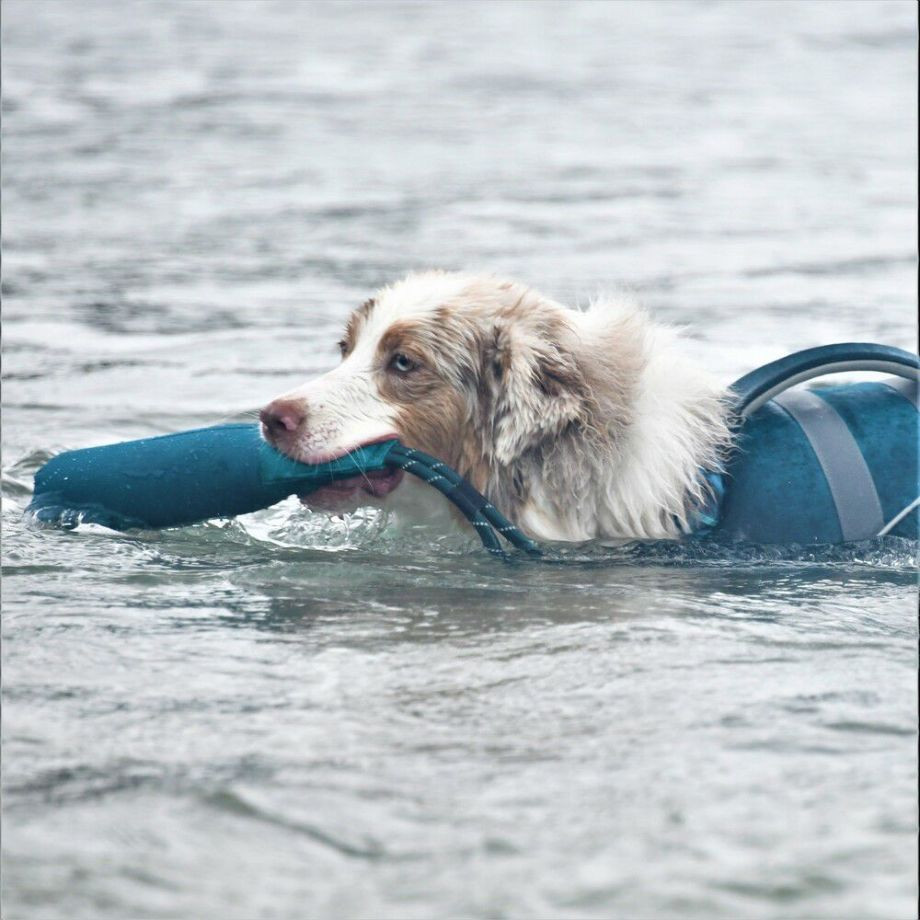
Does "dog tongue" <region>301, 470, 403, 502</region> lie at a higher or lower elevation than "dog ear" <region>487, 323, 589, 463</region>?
lower

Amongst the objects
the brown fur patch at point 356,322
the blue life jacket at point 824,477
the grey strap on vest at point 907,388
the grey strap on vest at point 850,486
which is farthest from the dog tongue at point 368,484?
the grey strap on vest at point 907,388

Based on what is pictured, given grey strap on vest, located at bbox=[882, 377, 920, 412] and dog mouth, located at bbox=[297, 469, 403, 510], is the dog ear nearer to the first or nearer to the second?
dog mouth, located at bbox=[297, 469, 403, 510]

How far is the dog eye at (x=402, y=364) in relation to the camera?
5.64 metres

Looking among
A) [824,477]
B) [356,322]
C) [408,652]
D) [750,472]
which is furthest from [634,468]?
→ [408,652]

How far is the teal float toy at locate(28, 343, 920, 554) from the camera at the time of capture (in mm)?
5625

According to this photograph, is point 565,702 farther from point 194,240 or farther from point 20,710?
point 194,240

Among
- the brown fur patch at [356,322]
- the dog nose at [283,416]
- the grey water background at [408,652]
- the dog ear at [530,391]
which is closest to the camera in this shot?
the grey water background at [408,652]

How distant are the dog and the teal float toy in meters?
0.08

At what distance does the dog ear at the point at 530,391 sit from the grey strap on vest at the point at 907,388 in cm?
107

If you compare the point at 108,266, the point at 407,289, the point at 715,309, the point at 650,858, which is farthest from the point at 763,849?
the point at 108,266

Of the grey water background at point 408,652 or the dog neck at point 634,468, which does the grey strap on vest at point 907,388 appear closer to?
the grey water background at point 408,652

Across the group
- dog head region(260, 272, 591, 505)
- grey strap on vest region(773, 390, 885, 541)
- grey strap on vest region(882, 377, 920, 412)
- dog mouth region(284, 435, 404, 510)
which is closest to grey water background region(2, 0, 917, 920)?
grey strap on vest region(773, 390, 885, 541)

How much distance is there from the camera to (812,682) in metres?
4.41

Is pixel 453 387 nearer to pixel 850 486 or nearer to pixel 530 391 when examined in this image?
pixel 530 391
